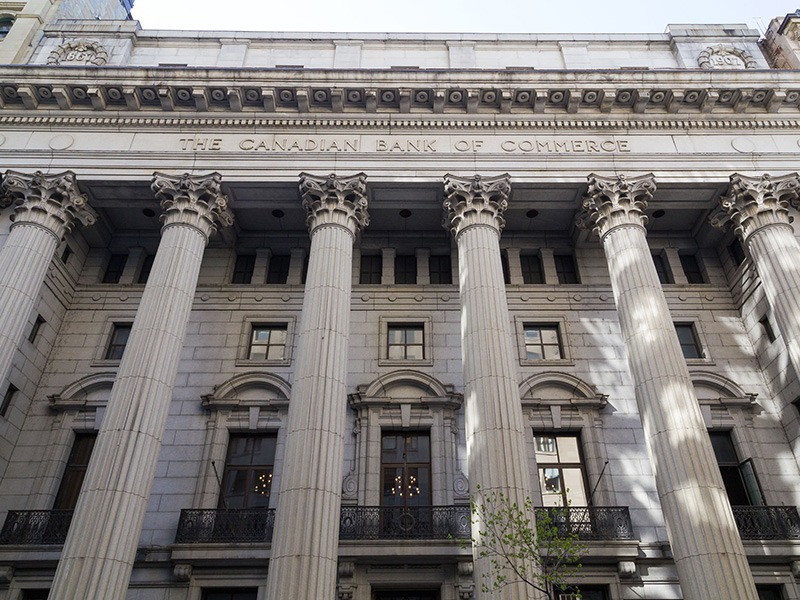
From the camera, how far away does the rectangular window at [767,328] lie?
2262 cm

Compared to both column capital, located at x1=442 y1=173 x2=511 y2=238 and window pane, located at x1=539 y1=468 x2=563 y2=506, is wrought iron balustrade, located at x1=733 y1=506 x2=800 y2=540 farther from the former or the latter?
column capital, located at x1=442 y1=173 x2=511 y2=238

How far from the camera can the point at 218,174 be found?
877 inches

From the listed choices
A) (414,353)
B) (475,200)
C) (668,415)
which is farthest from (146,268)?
(668,415)

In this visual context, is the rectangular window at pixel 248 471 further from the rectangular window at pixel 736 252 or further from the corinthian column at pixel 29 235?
the rectangular window at pixel 736 252

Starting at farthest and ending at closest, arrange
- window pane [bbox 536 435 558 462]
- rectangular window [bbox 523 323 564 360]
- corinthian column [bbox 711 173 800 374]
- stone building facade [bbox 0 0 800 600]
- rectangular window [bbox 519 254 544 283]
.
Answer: rectangular window [bbox 519 254 544 283] → rectangular window [bbox 523 323 564 360] → window pane [bbox 536 435 558 462] → corinthian column [bbox 711 173 800 374] → stone building facade [bbox 0 0 800 600]

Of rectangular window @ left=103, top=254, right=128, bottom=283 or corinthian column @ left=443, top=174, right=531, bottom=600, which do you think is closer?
corinthian column @ left=443, top=174, right=531, bottom=600

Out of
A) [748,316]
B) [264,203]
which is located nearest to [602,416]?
[748,316]

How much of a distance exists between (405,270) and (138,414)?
12.3 meters

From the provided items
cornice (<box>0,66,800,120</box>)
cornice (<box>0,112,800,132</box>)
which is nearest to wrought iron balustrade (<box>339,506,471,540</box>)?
cornice (<box>0,112,800,132</box>)

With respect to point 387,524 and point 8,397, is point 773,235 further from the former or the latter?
point 8,397

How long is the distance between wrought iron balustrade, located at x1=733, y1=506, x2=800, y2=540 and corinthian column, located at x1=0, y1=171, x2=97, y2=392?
73.9 feet

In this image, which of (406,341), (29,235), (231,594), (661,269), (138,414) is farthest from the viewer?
(661,269)

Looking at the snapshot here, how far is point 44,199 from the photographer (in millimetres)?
21578

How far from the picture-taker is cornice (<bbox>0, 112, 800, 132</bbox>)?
23531mm
